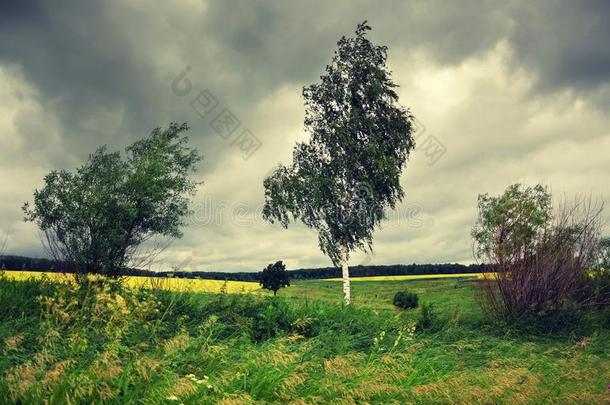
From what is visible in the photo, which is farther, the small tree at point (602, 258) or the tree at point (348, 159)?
the tree at point (348, 159)

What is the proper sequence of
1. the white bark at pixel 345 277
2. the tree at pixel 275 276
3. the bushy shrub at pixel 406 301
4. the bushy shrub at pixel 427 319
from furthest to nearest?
the tree at pixel 275 276 → the bushy shrub at pixel 406 301 → the white bark at pixel 345 277 → the bushy shrub at pixel 427 319

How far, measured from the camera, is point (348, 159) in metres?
23.8

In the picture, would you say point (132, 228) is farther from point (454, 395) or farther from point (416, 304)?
point (454, 395)

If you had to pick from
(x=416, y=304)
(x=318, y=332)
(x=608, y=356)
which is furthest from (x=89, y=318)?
(x=416, y=304)

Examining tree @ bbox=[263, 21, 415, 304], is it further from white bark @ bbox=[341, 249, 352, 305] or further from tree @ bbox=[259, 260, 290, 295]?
tree @ bbox=[259, 260, 290, 295]

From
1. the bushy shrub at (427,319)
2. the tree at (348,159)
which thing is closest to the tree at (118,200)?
the tree at (348,159)

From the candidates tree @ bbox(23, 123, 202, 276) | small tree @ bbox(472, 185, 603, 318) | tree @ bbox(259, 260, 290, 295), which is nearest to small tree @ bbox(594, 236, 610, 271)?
small tree @ bbox(472, 185, 603, 318)

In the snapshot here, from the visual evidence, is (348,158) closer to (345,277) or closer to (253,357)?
(345,277)

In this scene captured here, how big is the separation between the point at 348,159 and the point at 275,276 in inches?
787

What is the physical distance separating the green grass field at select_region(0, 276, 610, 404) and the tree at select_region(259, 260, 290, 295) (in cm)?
2820

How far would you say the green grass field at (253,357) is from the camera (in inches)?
211

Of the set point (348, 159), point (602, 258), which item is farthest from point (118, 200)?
point (602, 258)

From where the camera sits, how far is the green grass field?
5.36 m

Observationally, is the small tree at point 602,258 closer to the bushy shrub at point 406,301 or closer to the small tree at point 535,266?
the small tree at point 535,266
